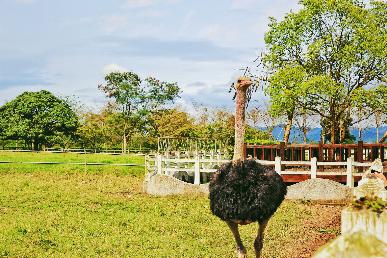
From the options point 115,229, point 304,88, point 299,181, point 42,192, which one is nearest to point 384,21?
point 304,88

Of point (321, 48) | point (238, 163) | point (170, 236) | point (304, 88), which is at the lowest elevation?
point (170, 236)

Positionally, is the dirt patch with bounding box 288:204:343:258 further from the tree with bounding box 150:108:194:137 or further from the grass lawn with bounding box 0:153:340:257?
the tree with bounding box 150:108:194:137

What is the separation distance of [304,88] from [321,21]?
494cm

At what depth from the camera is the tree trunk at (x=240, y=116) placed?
31.9 feet

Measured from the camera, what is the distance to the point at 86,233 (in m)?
12.5

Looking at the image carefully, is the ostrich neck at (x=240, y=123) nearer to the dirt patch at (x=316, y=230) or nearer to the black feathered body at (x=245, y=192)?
the black feathered body at (x=245, y=192)

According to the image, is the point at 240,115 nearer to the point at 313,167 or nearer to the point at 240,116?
the point at 240,116

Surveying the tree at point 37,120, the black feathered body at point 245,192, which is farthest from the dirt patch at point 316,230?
the tree at point 37,120

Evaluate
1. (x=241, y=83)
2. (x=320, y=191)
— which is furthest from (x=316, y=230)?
(x=320, y=191)

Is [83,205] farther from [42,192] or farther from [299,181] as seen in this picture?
[299,181]

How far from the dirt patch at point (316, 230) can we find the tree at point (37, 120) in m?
53.5

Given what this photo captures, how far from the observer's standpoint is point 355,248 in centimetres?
254

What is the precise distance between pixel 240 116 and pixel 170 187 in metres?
9.98

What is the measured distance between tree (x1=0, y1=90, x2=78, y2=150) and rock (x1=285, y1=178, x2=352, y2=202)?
169 feet
